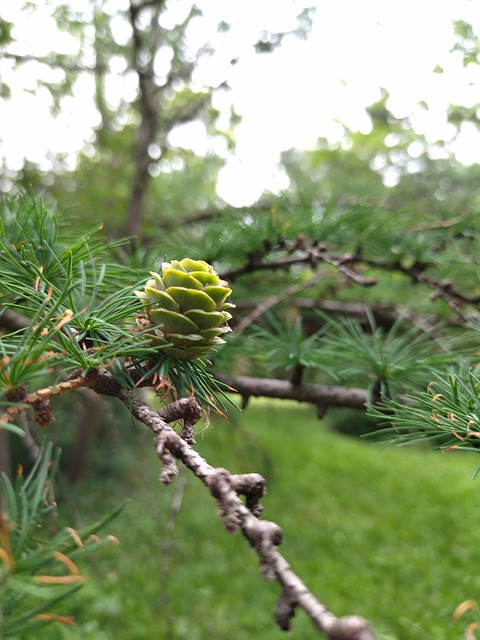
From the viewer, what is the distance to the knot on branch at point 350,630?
0.25 meters

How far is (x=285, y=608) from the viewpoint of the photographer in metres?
0.30

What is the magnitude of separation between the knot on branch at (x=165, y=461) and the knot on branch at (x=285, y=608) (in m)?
0.11

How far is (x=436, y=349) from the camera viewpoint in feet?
3.54

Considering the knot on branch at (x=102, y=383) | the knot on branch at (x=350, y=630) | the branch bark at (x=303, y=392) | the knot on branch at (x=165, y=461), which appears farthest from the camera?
the branch bark at (x=303, y=392)

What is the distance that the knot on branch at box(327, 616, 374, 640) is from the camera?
10.0 inches

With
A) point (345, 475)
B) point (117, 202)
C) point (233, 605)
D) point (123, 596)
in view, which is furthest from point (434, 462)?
point (117, 202)

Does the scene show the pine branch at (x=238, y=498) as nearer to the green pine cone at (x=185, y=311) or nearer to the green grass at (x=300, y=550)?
the green pine cone at (x=185, y=311)

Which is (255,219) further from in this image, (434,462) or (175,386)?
(434,462)

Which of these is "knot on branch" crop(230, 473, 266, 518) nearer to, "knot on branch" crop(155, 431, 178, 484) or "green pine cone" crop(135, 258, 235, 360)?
"knot on branch" crop(155, 431, 178, 484)

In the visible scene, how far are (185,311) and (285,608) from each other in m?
0.29

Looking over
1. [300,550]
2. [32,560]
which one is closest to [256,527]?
[32,560]

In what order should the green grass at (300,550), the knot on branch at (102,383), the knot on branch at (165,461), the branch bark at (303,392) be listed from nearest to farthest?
the knot on branch at (165,461)
the knot on branch at (102,383)
the branch bark at (303,392)
the green grass at (300,550)

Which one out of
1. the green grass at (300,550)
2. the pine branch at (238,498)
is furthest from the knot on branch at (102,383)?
the green grass at (300,550)

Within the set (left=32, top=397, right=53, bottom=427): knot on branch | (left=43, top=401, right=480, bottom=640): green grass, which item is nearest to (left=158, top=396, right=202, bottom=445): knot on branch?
(left=32, top=397, right=53, bottom=427): knot on branch
